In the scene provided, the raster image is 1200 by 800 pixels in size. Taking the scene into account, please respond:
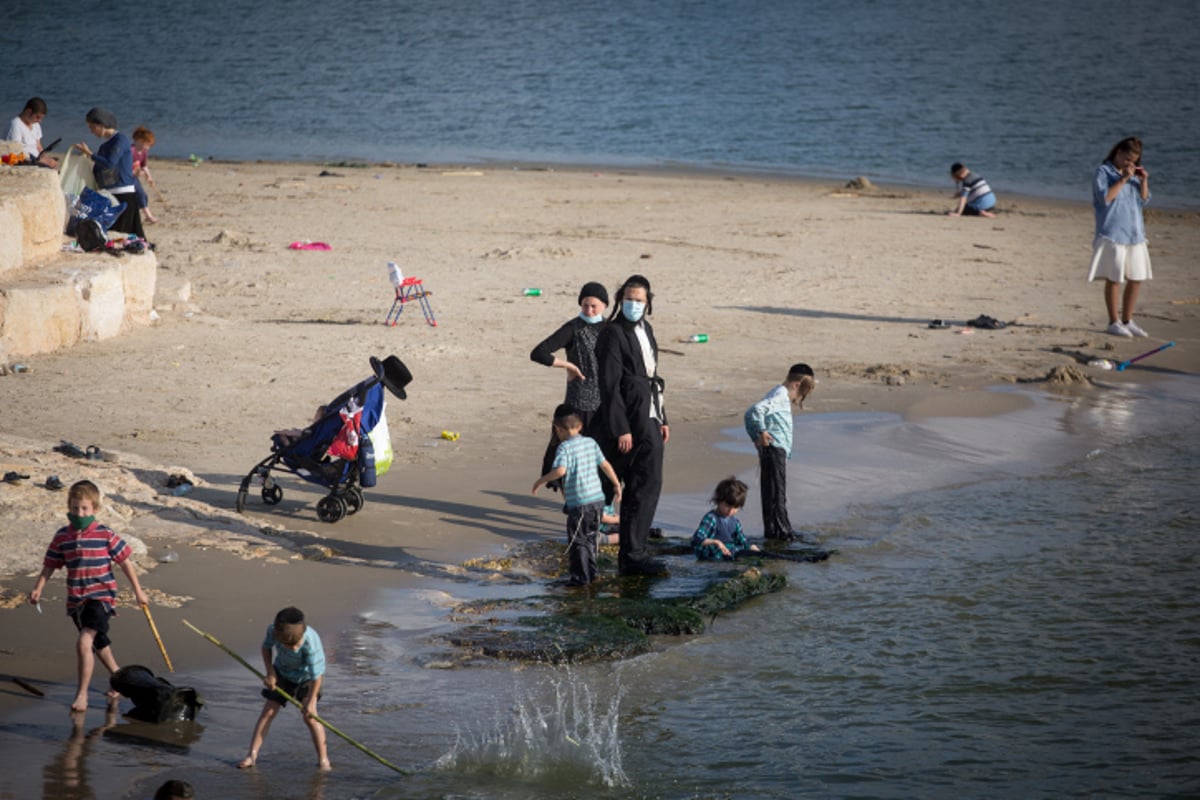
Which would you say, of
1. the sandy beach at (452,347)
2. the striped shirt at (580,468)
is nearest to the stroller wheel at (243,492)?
the sandy beach at (452,347)

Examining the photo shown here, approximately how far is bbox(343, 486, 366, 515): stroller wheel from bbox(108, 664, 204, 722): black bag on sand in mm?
2892

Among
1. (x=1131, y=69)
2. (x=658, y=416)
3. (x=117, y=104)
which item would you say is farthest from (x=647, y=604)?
(x=1131, y=69)

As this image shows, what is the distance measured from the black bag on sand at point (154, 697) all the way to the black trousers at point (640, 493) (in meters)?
3.17

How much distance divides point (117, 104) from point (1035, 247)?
38.7 metres

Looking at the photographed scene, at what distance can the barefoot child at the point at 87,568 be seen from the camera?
22.5 feet

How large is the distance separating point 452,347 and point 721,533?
5824 mm

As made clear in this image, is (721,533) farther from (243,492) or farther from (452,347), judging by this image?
(452,347)

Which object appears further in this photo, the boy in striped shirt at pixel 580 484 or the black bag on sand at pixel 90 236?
the black bag on sand at pixel 90 236

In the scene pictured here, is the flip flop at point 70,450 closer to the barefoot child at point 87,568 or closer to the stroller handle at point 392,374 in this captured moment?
the stroller handle at point 392,374

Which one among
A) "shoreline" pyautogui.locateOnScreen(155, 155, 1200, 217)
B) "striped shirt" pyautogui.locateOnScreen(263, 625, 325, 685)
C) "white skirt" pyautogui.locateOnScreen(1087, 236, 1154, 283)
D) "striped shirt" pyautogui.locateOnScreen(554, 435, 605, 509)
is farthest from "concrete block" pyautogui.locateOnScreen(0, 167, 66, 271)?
"shoreline" pyautogui.locateOnScreen(155, 155, 1200, 217)

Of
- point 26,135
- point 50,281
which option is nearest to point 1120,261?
point 50,281

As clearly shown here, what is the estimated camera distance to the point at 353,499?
966cm

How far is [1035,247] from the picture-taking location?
22.5m

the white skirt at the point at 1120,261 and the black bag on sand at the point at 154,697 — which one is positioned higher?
the white skirt at the point at 1120,261
